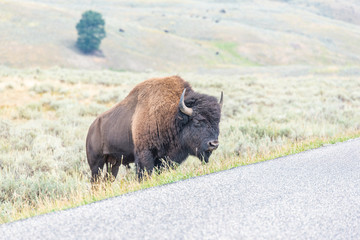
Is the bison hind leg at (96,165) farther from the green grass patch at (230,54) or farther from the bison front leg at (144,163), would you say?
the green grass patch at (230,54)

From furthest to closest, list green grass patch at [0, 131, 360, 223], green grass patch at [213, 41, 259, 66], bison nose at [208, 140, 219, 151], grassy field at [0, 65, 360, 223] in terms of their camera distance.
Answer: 1. green grass patch at [213, 41, 259, 66]
2. grassy field at [0, 65, 360, 223]
3. bison nose at [208, 140, 219, 151]
4. green grass patch at [0, 131, 360, 223]

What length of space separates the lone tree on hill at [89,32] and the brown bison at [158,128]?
58.3m

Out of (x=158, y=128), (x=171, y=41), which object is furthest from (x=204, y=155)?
(x=171, y=41)

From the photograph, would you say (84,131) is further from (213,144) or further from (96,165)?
(213,144)

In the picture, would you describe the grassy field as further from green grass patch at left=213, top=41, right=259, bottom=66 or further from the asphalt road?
green grass patch at left=213, top=41, right=259, bottom=66

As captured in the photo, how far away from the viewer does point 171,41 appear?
76.6 metres

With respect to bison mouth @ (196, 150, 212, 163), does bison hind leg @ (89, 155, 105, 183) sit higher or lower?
lower

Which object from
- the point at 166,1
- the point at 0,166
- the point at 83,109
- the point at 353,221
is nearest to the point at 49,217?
the point at 353,221

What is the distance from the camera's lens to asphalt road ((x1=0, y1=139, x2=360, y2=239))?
3.13m

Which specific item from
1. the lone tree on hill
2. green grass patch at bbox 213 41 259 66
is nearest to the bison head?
the lone tree on hill

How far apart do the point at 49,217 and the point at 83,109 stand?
478 inches

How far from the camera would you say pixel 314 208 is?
3.69m

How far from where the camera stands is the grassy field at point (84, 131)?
19.0 feet

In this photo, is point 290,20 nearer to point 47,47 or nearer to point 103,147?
point 47,47
